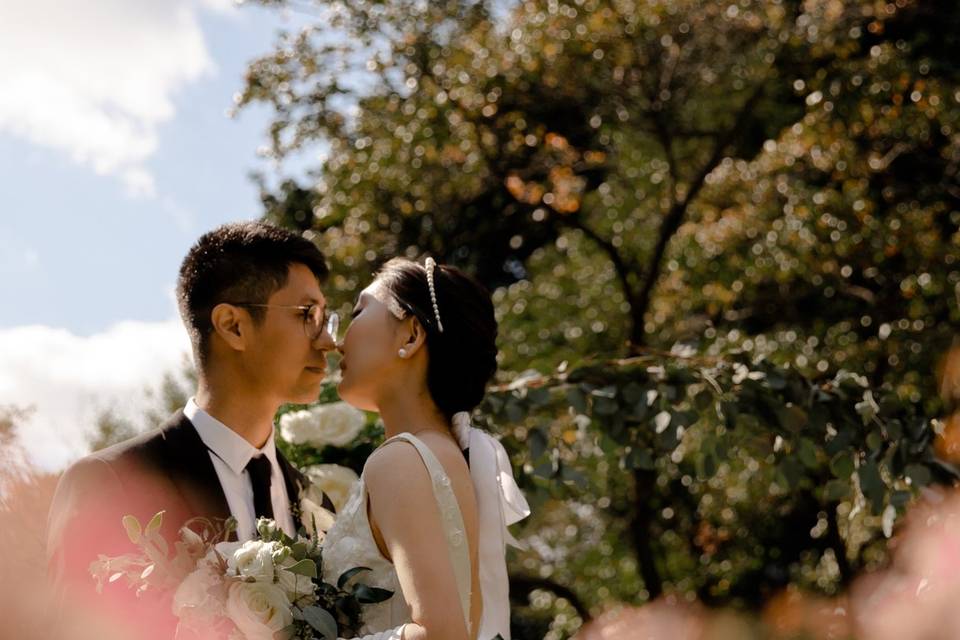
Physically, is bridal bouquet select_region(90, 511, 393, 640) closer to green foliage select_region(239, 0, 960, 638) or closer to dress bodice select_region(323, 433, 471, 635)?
dress bodice select_region(323, 433, 471, 635)

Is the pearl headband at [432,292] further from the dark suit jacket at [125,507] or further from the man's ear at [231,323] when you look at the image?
the dark suit jacket at [125,507]

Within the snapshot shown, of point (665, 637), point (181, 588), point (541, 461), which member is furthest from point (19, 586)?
point (541, 461)

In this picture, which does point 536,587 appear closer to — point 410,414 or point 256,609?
point 410,414

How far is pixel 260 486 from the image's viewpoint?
293 centimetres

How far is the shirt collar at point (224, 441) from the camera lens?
290cm

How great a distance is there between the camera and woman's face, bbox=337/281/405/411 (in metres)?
2.72

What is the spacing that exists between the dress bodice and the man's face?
0.61 m

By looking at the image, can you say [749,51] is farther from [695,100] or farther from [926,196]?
[926,196]

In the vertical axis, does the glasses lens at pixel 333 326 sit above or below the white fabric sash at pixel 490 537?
above

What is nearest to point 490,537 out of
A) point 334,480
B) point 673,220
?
point 334,480

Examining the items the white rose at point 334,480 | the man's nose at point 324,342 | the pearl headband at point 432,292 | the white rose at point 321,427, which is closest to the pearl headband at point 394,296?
the pearl headband at point 432,292

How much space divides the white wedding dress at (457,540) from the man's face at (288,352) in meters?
0.49

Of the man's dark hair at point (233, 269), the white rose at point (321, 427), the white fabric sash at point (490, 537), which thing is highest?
the man's dark hair at point (233, 269)

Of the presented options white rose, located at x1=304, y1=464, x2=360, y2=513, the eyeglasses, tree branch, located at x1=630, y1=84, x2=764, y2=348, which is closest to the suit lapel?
the eyeglasses
